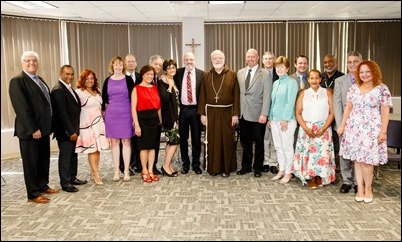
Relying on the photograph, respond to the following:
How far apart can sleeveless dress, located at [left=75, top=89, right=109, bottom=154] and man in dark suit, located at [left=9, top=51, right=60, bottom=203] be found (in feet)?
1.46

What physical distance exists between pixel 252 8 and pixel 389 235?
432cm

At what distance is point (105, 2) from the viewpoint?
569cm

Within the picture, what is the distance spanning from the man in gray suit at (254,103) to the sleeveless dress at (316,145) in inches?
21.8

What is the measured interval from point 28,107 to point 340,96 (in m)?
3.41

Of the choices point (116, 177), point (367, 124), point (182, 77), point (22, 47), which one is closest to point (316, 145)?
point (367, 124)

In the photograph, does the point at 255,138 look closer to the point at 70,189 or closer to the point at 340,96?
the point at 340,96

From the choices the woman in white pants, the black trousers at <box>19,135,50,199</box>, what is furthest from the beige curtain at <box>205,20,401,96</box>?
the black trousers at <box>19,135,50,199</box>

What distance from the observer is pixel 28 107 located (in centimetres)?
409

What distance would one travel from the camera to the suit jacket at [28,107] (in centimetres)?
404

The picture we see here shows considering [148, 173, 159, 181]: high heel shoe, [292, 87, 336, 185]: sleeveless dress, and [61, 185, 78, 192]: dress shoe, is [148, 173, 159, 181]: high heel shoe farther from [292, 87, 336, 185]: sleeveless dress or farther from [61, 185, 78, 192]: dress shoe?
[292, 87, 336, 185]: sleeveless dress

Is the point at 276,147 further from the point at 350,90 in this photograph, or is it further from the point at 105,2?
the point at 105,2

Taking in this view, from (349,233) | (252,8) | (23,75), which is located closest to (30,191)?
(23,75)

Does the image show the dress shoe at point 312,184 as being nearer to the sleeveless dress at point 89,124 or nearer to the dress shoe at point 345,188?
the dress shoe at point 345,188

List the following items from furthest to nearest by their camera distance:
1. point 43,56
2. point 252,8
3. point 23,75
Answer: point 43,56 → point 252,8 → point 23,75
